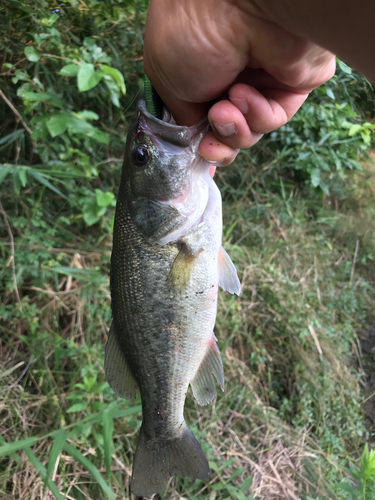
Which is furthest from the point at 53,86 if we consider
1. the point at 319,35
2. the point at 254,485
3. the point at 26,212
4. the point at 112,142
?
the point at 254,485

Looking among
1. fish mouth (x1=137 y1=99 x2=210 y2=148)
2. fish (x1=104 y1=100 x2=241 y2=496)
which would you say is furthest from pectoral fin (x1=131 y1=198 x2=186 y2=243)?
fish mouth (x1=137 y1=99 x2=210 y2=148)

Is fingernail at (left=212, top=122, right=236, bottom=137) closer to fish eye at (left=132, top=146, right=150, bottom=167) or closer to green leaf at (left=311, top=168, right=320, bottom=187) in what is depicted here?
fish eye at (left=132, top=146, right=150, bottom=167)

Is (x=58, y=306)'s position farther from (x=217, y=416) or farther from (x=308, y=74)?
(x=308, y=74)

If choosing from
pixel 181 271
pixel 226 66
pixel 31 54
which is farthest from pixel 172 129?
pixel 31 54

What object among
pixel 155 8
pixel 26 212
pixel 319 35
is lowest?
pixel 26 212

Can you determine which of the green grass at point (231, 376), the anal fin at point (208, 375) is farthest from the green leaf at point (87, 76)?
the anal fin at point (208, 375)

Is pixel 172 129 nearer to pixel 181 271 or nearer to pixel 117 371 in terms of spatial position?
pixel 181 271
